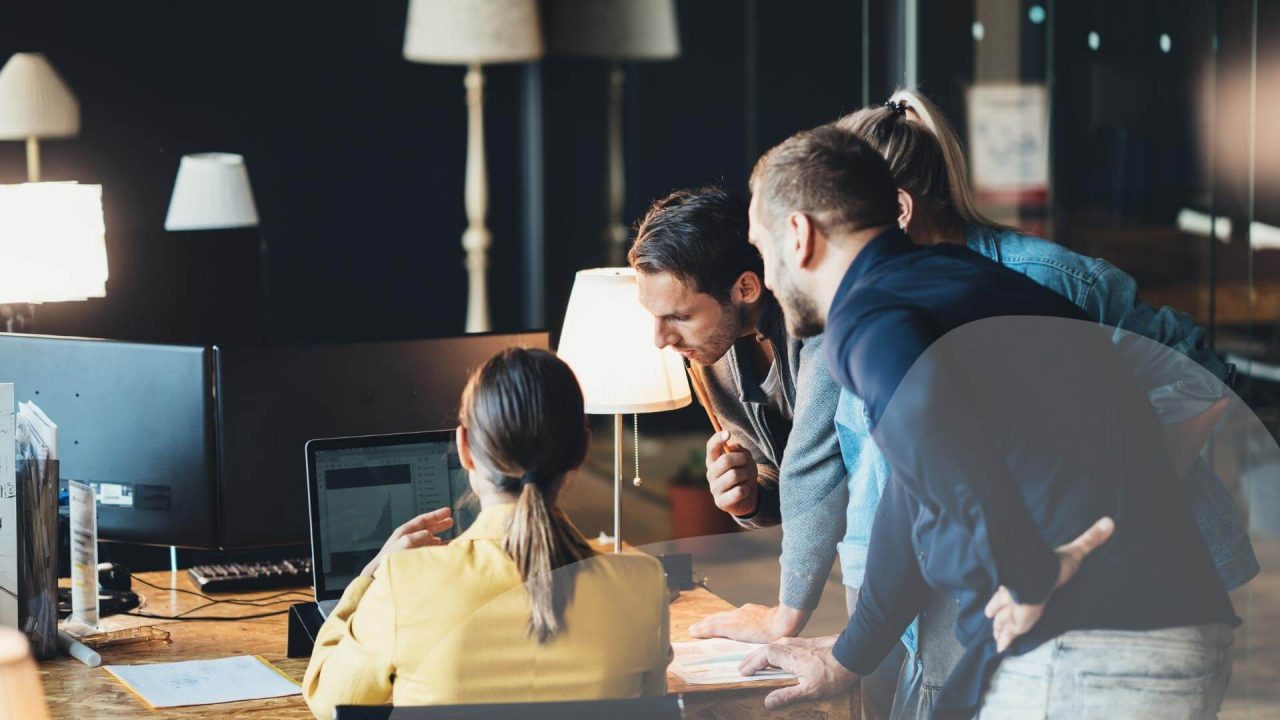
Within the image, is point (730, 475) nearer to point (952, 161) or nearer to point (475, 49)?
point (952, 161)

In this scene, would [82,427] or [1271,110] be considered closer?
[82,427]

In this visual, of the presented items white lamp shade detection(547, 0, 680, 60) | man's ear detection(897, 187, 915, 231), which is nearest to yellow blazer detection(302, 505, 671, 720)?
man's ear detection(897, 187, 915, 231)

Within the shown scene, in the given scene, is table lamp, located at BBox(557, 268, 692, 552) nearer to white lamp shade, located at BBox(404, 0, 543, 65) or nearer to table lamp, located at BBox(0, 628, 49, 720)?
table lamp, located at BBox(0, 628, 49, 720)

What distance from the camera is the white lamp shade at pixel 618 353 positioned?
7.80 ft

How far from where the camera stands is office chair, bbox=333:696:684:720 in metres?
1.50

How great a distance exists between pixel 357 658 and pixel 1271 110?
3.29 meters

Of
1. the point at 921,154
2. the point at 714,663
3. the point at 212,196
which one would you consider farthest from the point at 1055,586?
the point at 212,196

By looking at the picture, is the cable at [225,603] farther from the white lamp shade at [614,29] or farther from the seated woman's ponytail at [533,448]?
the white lamp shade at [614,29]

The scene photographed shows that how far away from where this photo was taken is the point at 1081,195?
14.9ft

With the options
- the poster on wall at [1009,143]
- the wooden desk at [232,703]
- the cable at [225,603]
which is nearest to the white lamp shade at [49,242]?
the cable at [225,603]

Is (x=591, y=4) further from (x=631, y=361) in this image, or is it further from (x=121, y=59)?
(x=631, y=361)

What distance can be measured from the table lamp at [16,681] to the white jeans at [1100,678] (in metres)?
0.89

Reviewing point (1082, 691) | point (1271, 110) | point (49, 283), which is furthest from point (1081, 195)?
point (1082, 691)

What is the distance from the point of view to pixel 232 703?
1977 millimetres
